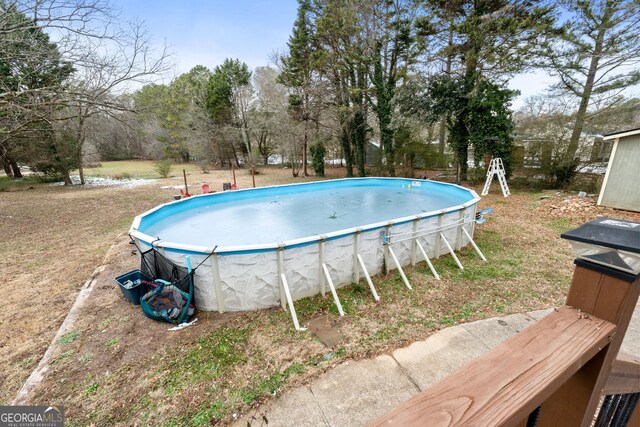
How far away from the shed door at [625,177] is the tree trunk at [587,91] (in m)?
2.11

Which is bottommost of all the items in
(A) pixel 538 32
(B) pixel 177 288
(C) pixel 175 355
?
(C) pixel 175 355

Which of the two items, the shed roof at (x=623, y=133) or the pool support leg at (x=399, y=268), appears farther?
the shed roof at (x=623, y=133)

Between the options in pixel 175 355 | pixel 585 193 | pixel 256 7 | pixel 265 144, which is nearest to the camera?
pixel 175 355

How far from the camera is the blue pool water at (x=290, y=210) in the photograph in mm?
7074

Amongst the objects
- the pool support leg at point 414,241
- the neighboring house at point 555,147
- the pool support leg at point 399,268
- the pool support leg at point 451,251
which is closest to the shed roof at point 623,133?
the neighboring house at point 555,147

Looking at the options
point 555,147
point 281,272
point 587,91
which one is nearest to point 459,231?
point 281,272

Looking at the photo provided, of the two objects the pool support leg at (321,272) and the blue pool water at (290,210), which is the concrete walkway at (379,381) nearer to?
the pool support leg at (321,272)

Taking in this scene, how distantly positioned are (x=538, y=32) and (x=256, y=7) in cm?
1036

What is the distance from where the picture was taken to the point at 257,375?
9.37 ft

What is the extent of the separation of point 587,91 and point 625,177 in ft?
16.1

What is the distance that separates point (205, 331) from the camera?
3543mm

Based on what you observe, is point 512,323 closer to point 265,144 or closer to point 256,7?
point 256,7

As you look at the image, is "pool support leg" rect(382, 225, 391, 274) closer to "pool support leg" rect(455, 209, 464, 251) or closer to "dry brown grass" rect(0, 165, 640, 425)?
"dry brown grass" rect(0, 165, 640, 425)

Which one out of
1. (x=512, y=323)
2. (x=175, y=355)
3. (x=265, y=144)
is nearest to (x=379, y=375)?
(x=512, y=323)
